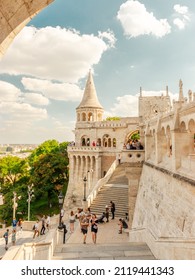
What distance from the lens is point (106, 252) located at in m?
7.34

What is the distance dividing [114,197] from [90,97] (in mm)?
22481

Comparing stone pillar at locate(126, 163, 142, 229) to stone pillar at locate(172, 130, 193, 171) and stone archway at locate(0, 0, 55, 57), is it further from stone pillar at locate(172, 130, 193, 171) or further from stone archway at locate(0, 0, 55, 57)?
stone archway at locate(0, 0, 55, 57)

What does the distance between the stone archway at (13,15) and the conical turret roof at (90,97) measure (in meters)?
35.7

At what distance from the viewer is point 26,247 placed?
6371 millimetres

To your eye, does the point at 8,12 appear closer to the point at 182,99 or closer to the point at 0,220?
the point at 182,99

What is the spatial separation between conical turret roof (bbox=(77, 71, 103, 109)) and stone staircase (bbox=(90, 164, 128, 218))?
55.6ft

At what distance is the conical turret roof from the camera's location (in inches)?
1523

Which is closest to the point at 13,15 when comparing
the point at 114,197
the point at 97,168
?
the point at 114,197

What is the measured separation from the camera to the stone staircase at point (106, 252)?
22.4 ft

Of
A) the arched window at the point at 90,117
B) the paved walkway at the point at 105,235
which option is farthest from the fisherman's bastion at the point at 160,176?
the arched window at the point at 90,117

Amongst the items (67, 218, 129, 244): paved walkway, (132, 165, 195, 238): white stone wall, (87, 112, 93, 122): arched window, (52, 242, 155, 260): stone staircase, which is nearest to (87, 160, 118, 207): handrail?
(67, 218, 129, 244): paved walkway

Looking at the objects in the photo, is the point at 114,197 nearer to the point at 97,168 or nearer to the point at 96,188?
the point at 96,188
